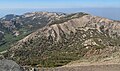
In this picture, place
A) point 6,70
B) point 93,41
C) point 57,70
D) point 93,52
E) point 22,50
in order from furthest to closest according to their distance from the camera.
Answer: point 22,50 → point 93,41 → point 93,52 → point 57,70 → point 6,70

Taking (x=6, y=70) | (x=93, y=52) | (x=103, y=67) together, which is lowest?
(x=93, y=52)

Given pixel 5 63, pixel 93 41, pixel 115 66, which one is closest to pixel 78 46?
pixel 93 41

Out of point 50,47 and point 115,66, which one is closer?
point 115,66

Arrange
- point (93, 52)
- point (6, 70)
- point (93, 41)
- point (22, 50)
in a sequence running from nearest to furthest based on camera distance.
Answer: point (6, 70), point (93, 52), point (93, 41), point (22, 50)

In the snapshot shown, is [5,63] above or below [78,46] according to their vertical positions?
above

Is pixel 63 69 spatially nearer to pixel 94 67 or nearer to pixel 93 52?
pixel 94 67

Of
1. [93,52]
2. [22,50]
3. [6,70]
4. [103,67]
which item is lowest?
[22,50]

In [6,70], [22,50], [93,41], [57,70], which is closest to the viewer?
[6,70]

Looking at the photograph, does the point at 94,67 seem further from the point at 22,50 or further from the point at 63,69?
the point at 22,50

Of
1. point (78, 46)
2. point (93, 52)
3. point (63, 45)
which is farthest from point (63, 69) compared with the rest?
point (63, 45)
